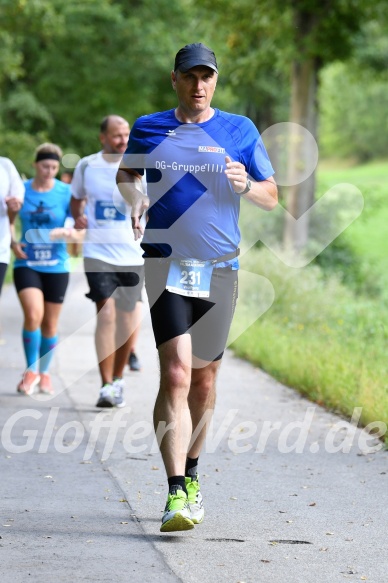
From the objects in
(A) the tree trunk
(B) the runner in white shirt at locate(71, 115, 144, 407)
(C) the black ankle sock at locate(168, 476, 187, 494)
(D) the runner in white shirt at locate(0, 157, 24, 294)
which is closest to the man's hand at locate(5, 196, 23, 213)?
(D) the runner in white shirt at locate(0, 157, 24, 294)

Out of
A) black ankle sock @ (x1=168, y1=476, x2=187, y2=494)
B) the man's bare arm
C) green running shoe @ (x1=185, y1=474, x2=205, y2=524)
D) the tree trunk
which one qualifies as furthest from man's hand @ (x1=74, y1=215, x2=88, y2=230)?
the tree trunk

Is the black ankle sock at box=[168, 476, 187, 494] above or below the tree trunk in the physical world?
below

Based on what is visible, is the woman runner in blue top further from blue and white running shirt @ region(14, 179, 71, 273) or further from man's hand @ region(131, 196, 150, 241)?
man's hand @ region(131, 196, 150, 241)

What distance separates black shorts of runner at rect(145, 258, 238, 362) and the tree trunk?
18115 millimetres

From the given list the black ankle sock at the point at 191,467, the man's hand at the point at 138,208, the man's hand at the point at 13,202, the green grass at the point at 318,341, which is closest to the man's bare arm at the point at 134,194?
the man's hand at the point at 138,208

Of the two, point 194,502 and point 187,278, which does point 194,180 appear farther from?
point 194,502

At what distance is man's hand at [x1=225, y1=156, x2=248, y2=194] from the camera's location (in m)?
5.79

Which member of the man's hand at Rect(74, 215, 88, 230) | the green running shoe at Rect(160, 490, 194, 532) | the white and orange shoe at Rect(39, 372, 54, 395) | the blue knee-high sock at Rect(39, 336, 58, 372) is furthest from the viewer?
the blue knee-high sock at Rect(39, 336, 58, 372)

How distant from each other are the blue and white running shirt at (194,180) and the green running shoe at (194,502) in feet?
3.53

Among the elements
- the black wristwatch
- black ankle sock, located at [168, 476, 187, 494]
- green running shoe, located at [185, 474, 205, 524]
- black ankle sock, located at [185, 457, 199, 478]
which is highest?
the black wristwatch

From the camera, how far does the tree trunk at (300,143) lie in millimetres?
24625

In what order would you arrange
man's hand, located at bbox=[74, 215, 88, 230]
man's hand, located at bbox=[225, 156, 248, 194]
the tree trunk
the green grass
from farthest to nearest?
the tree trunk, man's hand, located at bbox=[74, 215, 88, 230], the green grass, man's hand, located at bbox=[225, 156, 248, 194]

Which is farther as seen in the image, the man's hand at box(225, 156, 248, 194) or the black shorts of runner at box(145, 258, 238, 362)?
the black shorts of runner at box(145, 258, 238, 362)

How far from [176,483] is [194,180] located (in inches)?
55.6
